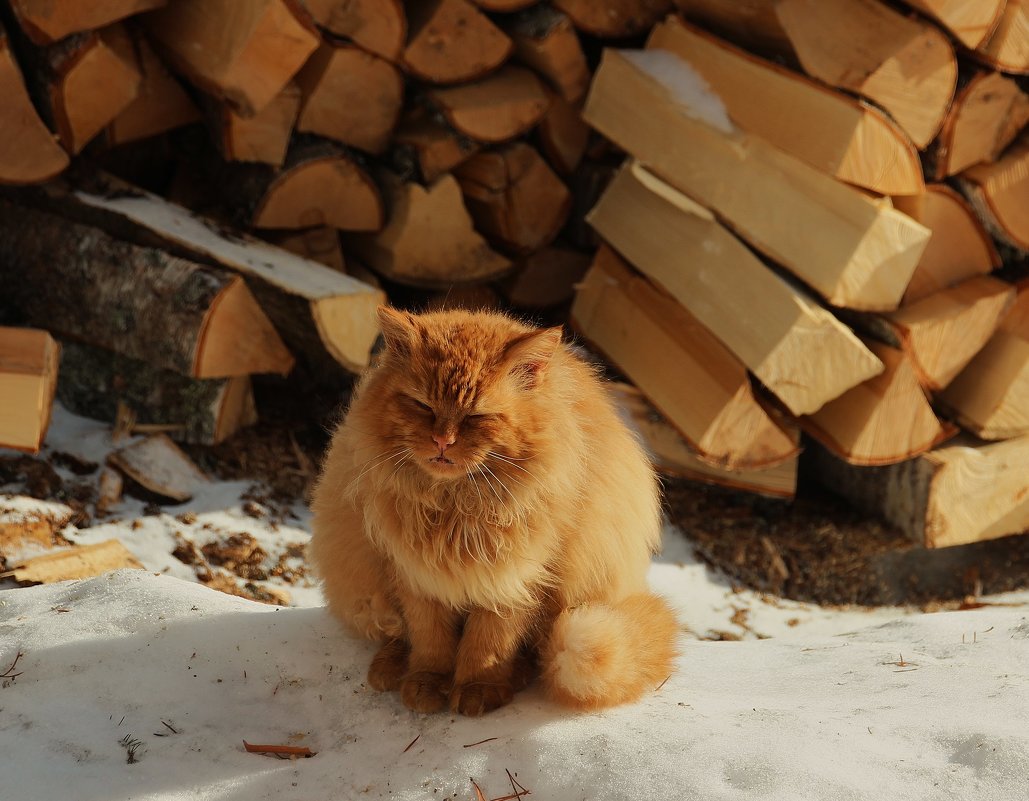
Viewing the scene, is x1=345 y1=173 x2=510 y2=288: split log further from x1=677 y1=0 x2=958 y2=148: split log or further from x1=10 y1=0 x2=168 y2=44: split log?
x1=677 y1=0 x2=958 y2=148: split log

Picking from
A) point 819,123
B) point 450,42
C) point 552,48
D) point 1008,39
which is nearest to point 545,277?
point 552,48

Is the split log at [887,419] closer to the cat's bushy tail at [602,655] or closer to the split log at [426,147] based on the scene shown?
the cat's bushy tail at [602,655]

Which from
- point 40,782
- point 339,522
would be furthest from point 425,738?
point 40,782

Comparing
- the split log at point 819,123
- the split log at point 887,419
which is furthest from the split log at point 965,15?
the split log at point 887,419

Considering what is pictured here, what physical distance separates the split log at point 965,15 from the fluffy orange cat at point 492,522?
6.21 ft

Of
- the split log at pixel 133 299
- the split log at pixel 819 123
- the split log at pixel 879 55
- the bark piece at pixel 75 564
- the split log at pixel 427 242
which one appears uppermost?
the split log at pixel 879 55

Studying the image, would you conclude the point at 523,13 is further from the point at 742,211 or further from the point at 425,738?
the point at 425,738

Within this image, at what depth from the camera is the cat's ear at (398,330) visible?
2.10 metres

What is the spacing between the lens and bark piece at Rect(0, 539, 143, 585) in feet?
9.55

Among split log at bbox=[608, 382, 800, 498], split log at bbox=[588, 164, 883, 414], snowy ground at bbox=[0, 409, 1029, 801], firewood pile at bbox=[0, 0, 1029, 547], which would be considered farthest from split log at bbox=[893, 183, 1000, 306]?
snowy ground at bbox=[0, 409, 1029, 801]

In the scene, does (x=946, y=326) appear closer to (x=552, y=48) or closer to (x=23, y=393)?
(x=552, y=48)

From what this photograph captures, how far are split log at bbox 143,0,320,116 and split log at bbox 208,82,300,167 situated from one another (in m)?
0.12

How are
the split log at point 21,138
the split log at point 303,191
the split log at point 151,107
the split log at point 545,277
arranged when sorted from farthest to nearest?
the split log at point 545,277 < the split log at point 303,191 < the split log at point 151,107 < the split log at point 21,138

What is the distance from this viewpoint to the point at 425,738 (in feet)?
7.02
